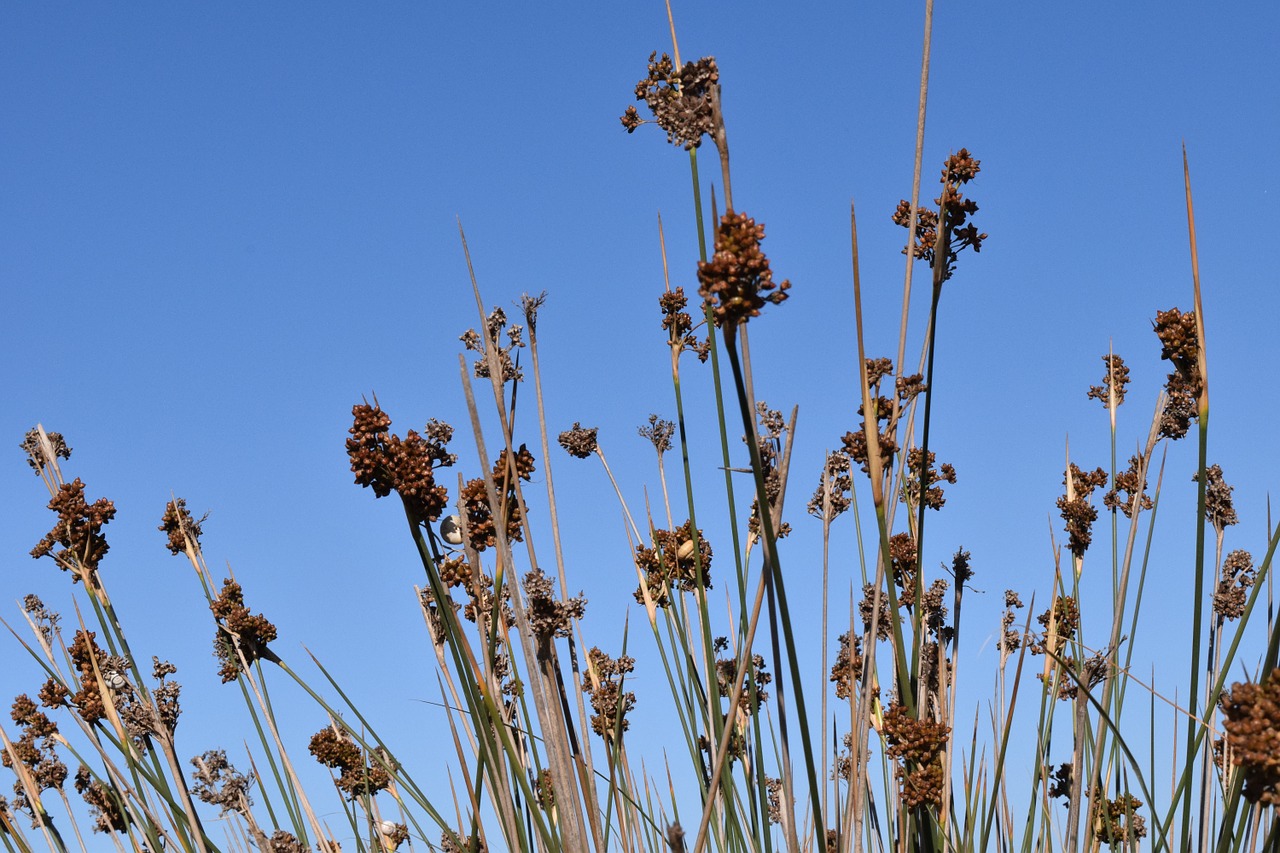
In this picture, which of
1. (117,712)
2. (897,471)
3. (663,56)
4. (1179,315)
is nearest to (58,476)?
(117,712)

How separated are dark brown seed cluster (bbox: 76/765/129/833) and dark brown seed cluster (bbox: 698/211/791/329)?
2448 mm

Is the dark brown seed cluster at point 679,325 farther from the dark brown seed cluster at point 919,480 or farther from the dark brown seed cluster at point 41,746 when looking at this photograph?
the dark brown seed cluster at point 41,746

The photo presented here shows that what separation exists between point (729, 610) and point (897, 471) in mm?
1325

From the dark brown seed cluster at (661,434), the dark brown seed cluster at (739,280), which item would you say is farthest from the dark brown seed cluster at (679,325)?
the dark brown seed cluster at (739,280)

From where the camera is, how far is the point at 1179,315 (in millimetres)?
2186

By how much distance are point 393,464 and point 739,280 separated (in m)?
0.75

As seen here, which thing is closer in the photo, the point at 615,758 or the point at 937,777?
the point at 937,777

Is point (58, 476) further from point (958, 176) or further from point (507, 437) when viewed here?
point (958, 176)

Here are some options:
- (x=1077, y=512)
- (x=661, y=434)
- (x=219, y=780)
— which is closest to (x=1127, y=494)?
(x=1077, y=512)

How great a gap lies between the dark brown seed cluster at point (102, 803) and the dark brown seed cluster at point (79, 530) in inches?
27.5

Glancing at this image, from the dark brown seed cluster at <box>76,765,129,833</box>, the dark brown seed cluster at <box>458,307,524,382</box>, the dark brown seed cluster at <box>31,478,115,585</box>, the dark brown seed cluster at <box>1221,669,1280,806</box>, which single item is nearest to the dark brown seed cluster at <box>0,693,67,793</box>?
the dark brown seed cluster at <box>76,765,129,833</box>

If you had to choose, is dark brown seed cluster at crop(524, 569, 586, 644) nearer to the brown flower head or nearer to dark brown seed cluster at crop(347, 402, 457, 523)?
dark brown seed cluster at crop(347, 402, 457, 523)

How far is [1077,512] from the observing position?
11.4 ft

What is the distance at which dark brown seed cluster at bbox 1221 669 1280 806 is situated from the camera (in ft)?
4.12
